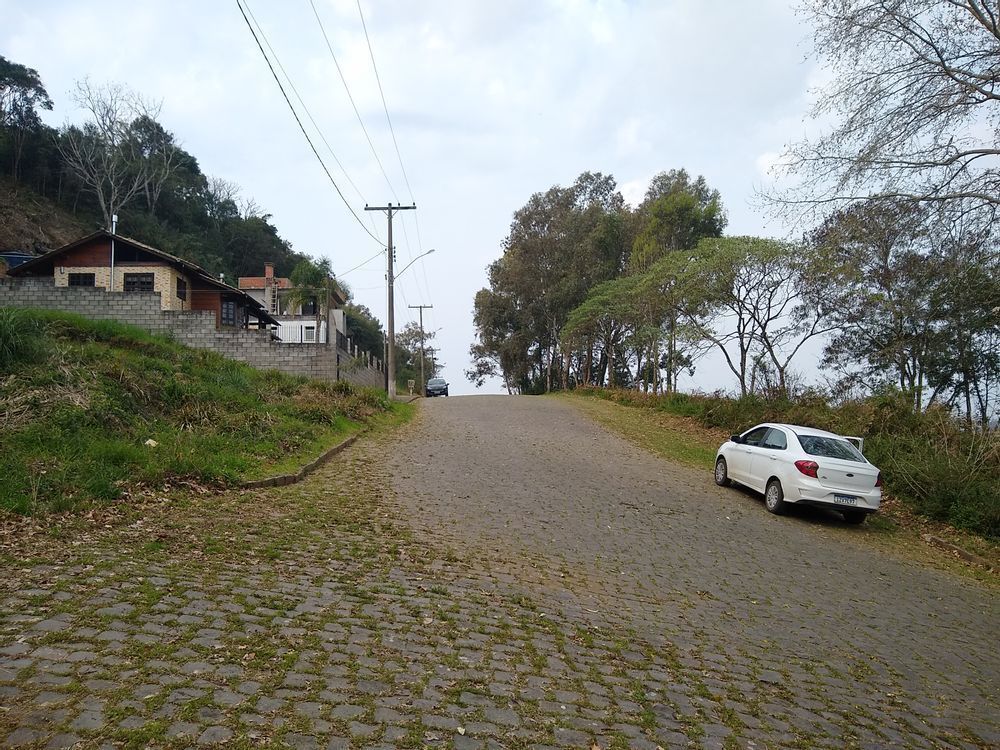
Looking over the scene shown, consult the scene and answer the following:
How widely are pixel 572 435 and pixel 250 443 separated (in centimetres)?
1043

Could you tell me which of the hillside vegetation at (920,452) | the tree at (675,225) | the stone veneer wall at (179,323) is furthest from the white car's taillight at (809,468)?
the tree at (675,225)

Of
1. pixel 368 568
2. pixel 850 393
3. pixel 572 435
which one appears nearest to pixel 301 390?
pixel 572 435

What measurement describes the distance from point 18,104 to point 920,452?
62654mm

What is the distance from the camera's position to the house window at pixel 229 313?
34.5m

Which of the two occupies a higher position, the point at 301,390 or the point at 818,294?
the point at 818,294

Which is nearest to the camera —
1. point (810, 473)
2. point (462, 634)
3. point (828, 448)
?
point (462, 634)

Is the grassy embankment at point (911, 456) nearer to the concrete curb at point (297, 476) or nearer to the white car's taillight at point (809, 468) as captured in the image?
the white car's taillight at point (809, 468)

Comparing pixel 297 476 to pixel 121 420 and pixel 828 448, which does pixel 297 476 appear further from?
pixel 828 448

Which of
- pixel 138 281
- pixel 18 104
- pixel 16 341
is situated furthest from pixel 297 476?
pixel 18 104

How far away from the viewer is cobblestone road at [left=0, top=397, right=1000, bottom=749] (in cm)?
361

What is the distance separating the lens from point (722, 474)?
14.3m

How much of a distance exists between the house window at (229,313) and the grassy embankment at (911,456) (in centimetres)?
2272

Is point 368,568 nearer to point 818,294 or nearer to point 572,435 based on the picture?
point 572,435

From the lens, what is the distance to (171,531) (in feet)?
22.7
